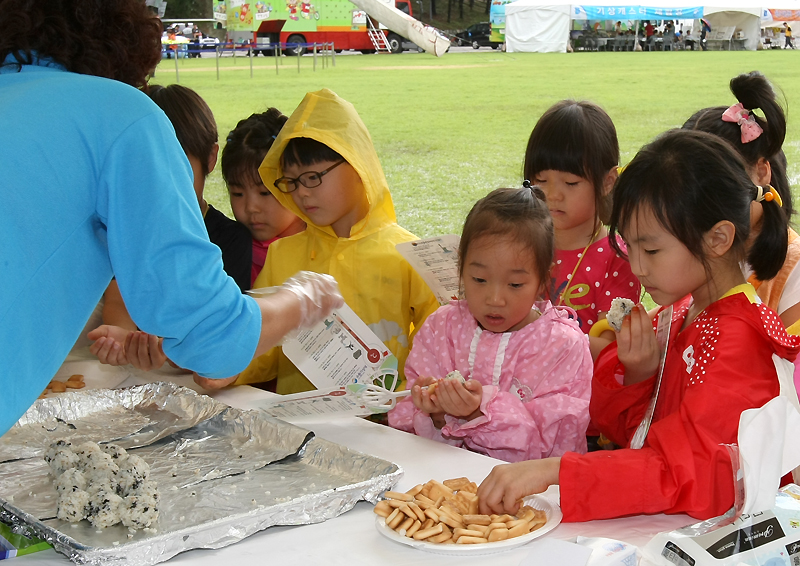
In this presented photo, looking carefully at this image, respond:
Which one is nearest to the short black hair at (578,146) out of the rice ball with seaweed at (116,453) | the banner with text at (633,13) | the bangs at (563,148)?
the bangs at (563,148)

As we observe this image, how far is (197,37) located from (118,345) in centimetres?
2336

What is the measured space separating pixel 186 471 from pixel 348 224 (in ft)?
3.50

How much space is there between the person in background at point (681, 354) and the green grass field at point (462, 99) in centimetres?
454

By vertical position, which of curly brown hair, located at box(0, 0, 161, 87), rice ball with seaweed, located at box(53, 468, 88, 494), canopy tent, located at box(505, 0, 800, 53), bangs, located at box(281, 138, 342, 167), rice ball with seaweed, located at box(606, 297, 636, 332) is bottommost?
rice ball with seaweed, located at box(53, 468, 88, 494)

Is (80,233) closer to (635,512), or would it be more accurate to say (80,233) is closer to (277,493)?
(277,493)

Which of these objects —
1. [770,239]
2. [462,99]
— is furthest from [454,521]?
[462,99]

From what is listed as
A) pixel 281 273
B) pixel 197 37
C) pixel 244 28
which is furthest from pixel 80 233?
pixel 197 37

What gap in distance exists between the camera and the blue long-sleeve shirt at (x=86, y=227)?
1098mm

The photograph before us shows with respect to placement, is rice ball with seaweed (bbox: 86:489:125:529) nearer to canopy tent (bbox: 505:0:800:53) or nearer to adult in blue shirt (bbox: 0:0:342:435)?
adult in blue shirt (bbox: 0:0:342:435)

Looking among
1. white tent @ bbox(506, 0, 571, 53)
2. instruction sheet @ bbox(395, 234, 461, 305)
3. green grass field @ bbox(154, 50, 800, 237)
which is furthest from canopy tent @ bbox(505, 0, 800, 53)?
instruction sheet @ bbox(395, 234, 461, 305)

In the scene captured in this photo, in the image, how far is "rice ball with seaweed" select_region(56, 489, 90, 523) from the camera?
3.97 ft

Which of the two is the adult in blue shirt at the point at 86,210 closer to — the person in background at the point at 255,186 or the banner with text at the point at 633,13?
the person in background at the point at 255,186

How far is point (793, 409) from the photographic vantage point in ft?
3.80

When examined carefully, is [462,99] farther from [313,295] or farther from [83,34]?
[83,34]
